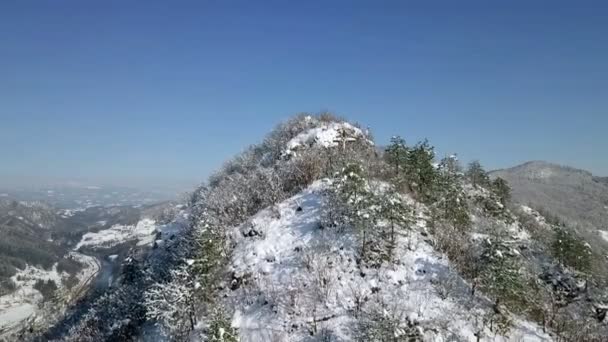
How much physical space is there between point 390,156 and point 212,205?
44.7 ft

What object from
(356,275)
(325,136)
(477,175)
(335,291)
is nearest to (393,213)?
(356,275)

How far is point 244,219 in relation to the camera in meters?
27.2

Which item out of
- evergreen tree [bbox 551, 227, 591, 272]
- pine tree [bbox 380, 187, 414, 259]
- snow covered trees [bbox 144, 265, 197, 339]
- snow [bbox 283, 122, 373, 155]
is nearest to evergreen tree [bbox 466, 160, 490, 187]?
evergreen tree [bbox 551, 227, 591, 272]

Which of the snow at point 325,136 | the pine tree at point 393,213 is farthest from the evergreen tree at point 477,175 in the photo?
the pine tree at point 393,213

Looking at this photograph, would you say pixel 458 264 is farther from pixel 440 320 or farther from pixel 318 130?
pixel 318 130

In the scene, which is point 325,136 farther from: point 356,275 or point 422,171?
point 356,275

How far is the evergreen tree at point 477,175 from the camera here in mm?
60906

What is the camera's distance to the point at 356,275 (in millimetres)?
18781

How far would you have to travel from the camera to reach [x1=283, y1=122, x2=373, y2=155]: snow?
36.9 metres

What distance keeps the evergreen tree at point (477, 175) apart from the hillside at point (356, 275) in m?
32.7

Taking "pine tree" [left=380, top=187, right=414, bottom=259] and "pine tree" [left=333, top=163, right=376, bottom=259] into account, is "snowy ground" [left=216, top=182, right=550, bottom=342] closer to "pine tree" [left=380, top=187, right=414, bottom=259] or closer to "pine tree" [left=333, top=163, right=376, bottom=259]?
"pine tree" [left=380, top=187, right=414, bottom=259]

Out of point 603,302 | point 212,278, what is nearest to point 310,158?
point 212,278

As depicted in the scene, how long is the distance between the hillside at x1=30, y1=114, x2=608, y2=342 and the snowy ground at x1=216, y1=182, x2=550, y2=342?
56mm

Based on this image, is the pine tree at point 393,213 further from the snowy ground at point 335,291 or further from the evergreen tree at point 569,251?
the evergreen tree at point 569,251
